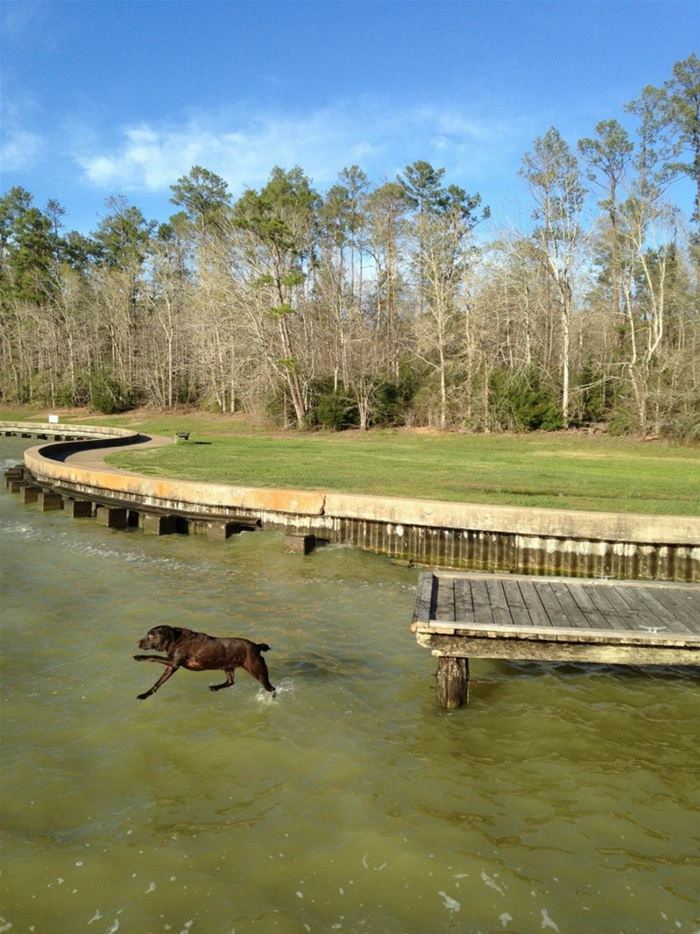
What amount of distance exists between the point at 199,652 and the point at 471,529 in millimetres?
6310

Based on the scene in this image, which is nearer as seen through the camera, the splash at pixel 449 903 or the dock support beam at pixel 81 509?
the splash at pixel 449 903

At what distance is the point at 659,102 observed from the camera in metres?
31.1

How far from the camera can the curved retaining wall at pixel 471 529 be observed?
9812mm


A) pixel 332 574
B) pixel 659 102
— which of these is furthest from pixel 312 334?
pixel 332 574

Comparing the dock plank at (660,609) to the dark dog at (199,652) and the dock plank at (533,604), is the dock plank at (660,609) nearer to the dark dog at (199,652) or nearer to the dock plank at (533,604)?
the dock plank at (533,604)

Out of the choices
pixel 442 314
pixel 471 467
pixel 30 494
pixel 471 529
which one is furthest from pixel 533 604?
pixel 442 314

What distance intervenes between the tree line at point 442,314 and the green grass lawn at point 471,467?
2.97 m

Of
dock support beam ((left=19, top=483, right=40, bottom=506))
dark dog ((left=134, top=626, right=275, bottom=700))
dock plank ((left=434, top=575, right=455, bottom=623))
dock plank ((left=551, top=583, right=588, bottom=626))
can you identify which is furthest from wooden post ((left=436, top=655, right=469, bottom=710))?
dock support beam ((left=19, top=483, right=40, bottom=506))

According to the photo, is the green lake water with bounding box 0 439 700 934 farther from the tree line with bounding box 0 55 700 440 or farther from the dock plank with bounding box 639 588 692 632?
the tree line with bounding box 0 55 700 440

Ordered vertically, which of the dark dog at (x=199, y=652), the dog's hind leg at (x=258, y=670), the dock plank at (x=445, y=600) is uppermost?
the dock plank at (x=445, y=600)

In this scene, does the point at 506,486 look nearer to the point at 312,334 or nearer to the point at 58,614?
the point at 58,614

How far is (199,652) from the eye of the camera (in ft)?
17.2

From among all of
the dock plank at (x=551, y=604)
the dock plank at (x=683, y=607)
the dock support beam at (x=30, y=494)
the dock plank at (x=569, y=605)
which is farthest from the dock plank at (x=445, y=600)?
the dock support beam at (x=30, y=494)

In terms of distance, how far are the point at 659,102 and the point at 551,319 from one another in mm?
11091
